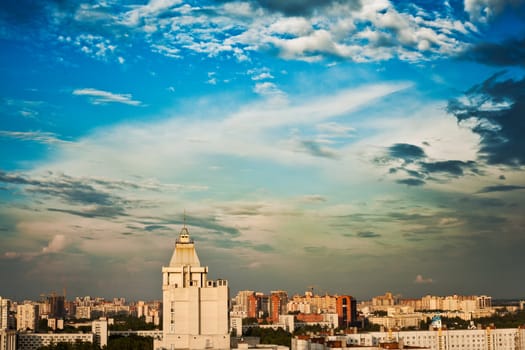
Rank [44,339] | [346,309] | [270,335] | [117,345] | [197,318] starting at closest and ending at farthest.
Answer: [197,318] → [117,345] → [270,335] → [44,339] → [346,309]

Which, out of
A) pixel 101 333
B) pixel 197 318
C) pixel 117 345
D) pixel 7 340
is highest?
pixel 197 318

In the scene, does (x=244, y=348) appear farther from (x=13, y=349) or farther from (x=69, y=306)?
(x=69, y=306)

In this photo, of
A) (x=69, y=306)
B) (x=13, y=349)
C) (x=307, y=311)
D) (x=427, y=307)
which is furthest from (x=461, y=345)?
(x=69, y=306)

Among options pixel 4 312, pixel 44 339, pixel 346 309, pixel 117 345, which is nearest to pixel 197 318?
pixel 117 345

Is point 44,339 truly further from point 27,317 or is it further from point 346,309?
point 346,309

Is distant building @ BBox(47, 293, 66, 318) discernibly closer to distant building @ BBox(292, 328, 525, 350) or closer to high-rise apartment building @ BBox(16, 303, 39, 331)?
high-rise apartment building @ BBox(16, 303, 39, 331)

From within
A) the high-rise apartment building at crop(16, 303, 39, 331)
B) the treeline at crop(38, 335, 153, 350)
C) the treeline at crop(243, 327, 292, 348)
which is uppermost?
the high-rise apartment building at crop(16, 303, 39, 331)

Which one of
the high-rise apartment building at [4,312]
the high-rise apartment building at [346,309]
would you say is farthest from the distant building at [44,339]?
the high-rise apartment building at [346,309]

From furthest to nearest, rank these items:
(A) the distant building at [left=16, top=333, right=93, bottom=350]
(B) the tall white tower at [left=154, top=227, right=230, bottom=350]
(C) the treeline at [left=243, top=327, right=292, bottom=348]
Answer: (A) the distant building at [left=16, top=333, right=93, bottom=350]
(C) the treeline at [left=243, top=327, right=292, bottom=348]
(B) the tall white tower at [left=154, top=227, right=230, bottom=350]

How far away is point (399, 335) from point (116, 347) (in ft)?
68.2

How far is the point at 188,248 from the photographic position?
4103cm

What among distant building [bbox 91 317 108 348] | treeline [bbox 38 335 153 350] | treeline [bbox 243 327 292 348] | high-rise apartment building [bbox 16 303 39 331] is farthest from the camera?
high-rise apartment building [bbox 16 303 39 331]

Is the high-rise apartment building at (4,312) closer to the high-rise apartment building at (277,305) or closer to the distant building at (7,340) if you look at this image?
the distant building at (7,340)

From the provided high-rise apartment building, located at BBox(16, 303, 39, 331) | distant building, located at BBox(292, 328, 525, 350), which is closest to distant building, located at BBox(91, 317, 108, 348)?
high-rise apartment building, located at BBox(16, 303, 39, 331)
